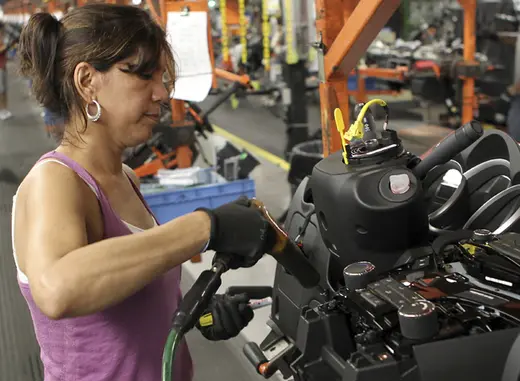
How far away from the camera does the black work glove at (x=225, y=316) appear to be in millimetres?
1357

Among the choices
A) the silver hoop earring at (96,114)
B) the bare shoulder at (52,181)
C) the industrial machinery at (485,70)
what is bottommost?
the industrial machinery at (485,70)

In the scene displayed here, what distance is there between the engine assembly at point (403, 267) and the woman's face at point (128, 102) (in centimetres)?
40

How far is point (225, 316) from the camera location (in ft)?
4.44

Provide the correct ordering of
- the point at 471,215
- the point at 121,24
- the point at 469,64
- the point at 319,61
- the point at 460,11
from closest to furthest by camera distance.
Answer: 1. the point at 121,24
2. the point at 471,215
3. the point at 319,61
4. the point at 469,64
5. the point at 460,11

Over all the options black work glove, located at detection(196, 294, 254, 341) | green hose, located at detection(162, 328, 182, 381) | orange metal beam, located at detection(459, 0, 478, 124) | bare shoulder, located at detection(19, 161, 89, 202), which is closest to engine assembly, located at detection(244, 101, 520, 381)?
black work glove, located at detection(196, 294, 254, 341)

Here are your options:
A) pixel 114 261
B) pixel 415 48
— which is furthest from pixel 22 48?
pixel 415 48

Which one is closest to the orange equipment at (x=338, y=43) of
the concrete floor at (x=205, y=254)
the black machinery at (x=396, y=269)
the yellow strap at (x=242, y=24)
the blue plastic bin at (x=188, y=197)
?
the black machinery at (x=396, y=269)

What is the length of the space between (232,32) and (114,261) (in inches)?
456

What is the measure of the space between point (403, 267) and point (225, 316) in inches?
17.1

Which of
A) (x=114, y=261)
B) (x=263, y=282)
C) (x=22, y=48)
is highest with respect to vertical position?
(x=22, y=48)

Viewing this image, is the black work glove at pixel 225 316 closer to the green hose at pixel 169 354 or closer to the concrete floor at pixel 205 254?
the green hose at pixel 169 354

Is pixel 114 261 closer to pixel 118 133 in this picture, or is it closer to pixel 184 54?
pixel 118 133

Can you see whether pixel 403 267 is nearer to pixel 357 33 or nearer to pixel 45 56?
pixel 45 56

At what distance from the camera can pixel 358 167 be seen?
1.23m
